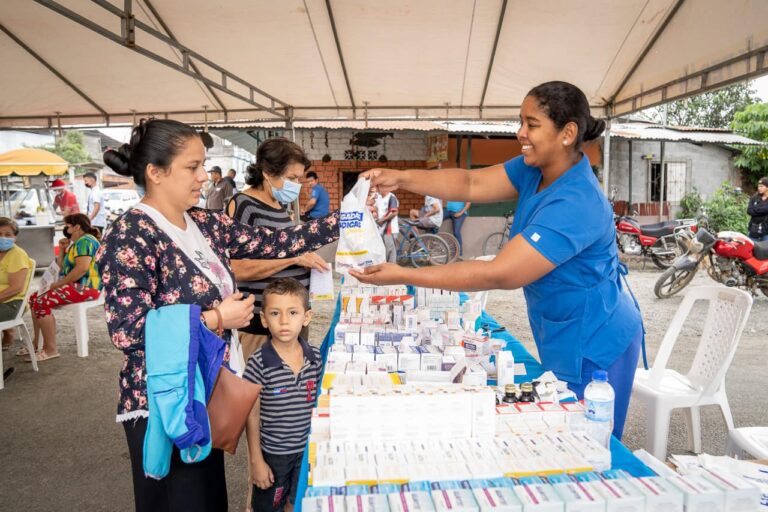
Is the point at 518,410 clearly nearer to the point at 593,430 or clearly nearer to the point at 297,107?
the point at 593,430

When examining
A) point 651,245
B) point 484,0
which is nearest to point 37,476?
point 484,0

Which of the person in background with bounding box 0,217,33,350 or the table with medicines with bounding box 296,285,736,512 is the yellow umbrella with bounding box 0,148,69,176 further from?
the table with medicines with bounding box 296,285,736,512

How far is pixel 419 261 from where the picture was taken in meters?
11.3

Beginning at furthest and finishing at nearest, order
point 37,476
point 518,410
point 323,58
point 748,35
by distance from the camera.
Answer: point 323,58 < point 748,35 < point 37,476 < point 518,410

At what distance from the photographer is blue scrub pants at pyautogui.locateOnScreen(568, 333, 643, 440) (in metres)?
2.09

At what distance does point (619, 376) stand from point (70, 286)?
5.48m

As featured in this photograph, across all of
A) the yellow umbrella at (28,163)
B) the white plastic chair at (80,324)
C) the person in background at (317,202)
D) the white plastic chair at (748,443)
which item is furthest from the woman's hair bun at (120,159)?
the yellow umbrella at (28,163)

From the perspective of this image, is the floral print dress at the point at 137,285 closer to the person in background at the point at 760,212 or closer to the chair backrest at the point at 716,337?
the chair backrest at the point at 716,337

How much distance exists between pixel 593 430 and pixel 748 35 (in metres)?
4.21

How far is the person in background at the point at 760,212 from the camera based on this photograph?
29.9ft

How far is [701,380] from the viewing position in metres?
3.31

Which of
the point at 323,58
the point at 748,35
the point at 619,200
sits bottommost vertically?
the point at 619,200

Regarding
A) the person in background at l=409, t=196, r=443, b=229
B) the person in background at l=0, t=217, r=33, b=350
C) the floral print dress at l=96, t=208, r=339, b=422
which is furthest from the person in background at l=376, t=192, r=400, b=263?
the floral print dress at l=96, t=208, r=339, b=422

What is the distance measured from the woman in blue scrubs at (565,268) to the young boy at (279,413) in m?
0.52
